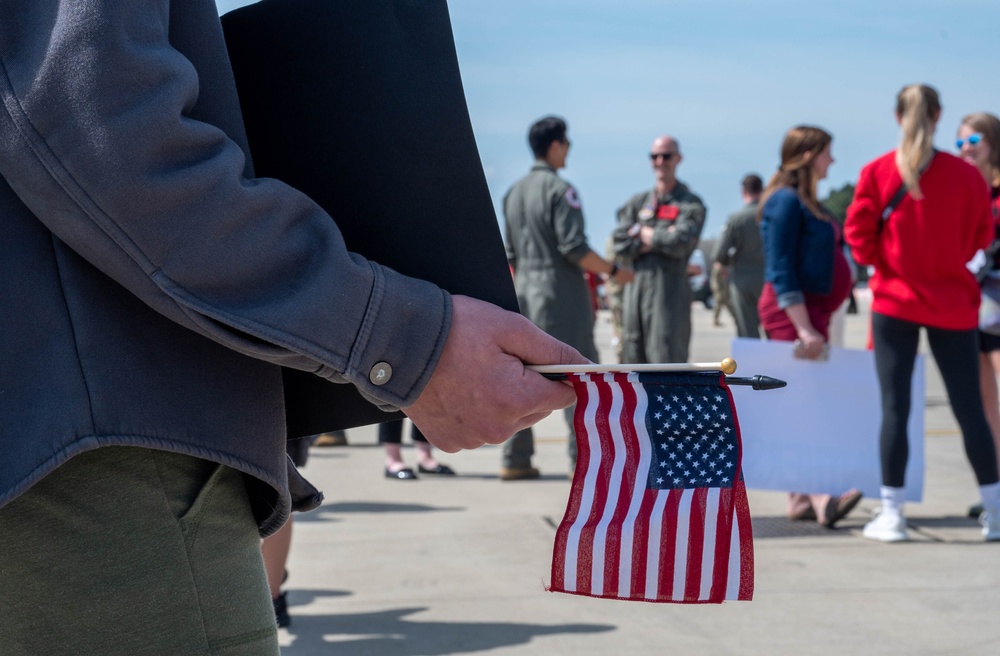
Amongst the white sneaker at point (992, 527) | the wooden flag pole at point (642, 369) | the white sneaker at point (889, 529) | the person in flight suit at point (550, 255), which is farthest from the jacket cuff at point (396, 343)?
the person in flight suit at point (550, 255)

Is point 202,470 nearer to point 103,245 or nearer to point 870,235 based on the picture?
point 103,245

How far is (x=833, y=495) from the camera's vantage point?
5.77 metres

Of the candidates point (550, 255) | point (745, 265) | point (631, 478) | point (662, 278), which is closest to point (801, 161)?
point (550, 255)

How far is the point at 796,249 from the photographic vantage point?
5.71m

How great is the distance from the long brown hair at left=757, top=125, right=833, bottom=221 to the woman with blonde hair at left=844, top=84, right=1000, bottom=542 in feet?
0.99

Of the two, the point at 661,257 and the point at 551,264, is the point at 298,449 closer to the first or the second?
the point at 551,264

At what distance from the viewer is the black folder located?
1.45 metres

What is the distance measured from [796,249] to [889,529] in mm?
1437

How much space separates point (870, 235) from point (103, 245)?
4.84 metres

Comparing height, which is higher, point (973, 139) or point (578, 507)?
point (973, 139)

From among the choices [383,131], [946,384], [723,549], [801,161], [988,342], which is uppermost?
[801,161]

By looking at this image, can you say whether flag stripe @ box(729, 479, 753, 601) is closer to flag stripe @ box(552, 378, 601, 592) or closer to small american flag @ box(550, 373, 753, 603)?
small american flag @ box(550, 373, 753, 603)

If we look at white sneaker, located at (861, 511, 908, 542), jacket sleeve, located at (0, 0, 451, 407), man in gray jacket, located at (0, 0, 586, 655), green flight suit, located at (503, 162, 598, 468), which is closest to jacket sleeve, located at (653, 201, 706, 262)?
green flight suit, located at (503, 162, 598, 468)

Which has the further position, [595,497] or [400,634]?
[400,634]
